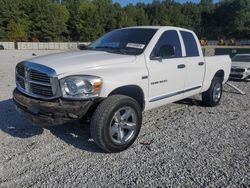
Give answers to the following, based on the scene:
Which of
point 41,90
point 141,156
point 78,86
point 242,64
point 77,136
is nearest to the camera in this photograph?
point 78,86

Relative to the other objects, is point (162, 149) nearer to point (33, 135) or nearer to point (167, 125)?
point (167, 125)

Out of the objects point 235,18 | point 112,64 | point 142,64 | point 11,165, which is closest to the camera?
point 11,165

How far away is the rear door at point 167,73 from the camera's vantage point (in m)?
4.79

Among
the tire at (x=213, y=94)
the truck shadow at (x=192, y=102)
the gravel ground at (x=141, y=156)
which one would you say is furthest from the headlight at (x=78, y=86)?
the truck shadow at (x=192, y=102)

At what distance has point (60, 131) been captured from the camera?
5129 mm

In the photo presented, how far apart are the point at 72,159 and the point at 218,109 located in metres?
4.21

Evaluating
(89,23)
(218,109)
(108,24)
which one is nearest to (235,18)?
(108,24)

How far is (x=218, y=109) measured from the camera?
22.5ft

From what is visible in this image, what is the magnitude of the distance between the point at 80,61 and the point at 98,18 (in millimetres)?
91078

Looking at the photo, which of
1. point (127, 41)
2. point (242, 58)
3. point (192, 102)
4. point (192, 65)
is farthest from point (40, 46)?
point (127, 41)

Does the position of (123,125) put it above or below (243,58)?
below

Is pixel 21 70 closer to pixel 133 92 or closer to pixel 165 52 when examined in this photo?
pixel 133 92

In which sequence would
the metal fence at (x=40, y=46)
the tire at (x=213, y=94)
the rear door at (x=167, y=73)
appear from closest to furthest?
the rear door at (x=167, y=73) < the tire at (x=213, y=94) < the metal fence at (x=40, y=46)

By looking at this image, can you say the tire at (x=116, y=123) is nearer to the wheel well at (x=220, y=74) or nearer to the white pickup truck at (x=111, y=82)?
the white pickup truck at (x=111, y=82)
